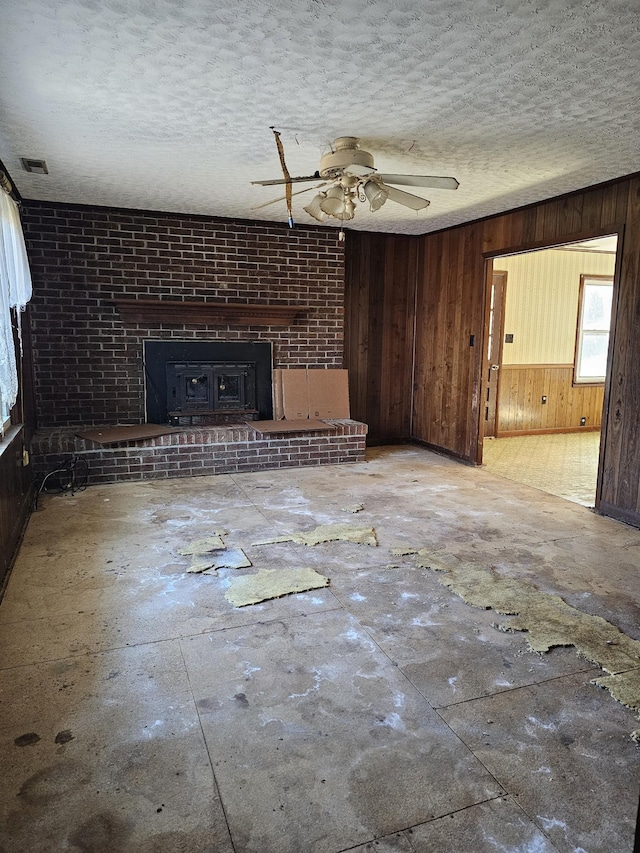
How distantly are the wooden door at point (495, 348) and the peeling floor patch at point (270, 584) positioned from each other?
4595 mm

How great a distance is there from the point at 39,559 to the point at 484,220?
15.4ft

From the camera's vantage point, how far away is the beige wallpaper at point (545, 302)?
23.5 feet

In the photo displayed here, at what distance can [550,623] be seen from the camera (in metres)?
2.56

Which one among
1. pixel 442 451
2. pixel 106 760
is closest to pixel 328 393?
pixel 442 451

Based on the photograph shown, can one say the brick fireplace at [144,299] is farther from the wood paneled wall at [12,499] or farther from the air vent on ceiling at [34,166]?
the air vent on ceiling at [34,166]

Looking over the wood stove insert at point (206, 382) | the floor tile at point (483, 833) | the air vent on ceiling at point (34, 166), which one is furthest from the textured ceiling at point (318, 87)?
the floor tile at point (483, 833)

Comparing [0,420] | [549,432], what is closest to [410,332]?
[549,432]

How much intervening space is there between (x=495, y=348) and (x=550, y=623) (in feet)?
16.8

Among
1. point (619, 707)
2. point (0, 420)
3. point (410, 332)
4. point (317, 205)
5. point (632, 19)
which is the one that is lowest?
point (619, 707)

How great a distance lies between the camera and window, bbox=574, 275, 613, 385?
24.8 ft

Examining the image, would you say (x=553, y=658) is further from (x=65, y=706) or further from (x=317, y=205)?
(x=317, y=205)

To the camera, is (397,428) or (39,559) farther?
(397,428)

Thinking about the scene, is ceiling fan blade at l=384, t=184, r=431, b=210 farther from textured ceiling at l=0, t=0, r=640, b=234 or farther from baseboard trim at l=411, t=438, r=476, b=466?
baseboard trim at l=411, t=438, r=476, b=466

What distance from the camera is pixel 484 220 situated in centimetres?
536
